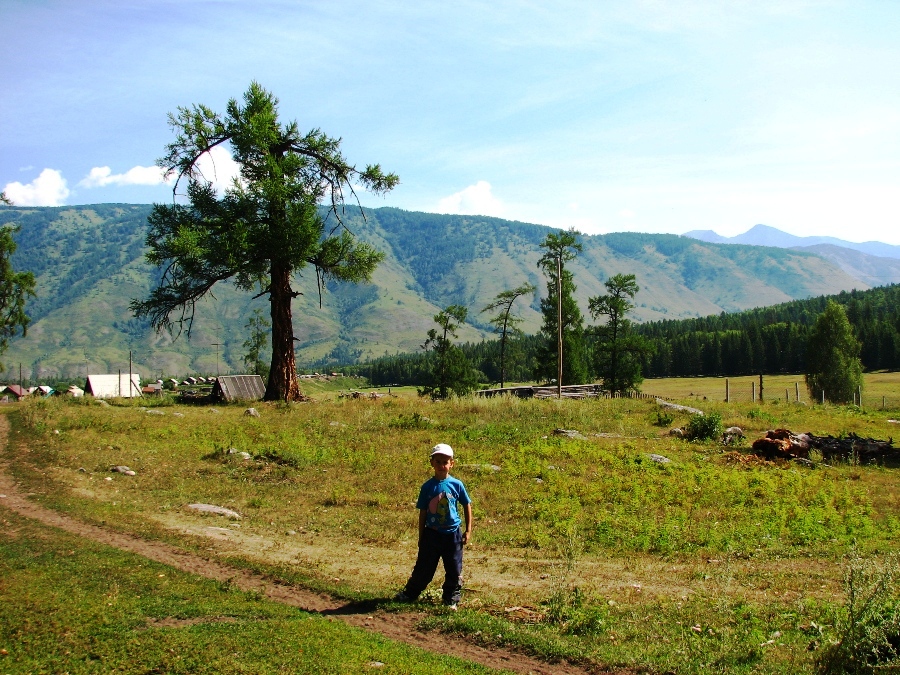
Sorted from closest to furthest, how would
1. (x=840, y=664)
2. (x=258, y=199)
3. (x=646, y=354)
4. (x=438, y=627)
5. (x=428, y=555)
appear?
(x=840, y=664)
(x=438, y=627)
(x=428, y=555)
(x=258, y=199)
(x=646, y=354)

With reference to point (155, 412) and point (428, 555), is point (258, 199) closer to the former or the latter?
point (155, 412)

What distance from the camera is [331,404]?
28.4m

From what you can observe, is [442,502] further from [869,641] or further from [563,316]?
[563,316]

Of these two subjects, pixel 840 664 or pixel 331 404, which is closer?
pixel 840 664

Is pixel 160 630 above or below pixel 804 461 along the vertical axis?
above

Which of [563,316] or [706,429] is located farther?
[563,316]

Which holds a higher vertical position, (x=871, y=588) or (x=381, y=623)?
(x=871, y=588)

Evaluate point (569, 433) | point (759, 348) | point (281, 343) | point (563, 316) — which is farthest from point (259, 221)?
point (759, 348)

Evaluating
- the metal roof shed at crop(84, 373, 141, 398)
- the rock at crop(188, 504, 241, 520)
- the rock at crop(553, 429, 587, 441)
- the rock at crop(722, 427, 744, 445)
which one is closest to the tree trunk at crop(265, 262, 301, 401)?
the rock at crop(553, 429, 587, 441)

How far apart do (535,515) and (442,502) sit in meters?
6.01

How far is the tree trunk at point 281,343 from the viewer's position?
29.4 meters

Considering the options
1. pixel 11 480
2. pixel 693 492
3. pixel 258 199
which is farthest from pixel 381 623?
pixel 258 199

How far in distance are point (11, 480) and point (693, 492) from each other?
16525 mm

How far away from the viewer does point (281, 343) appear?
29703 millimetres
